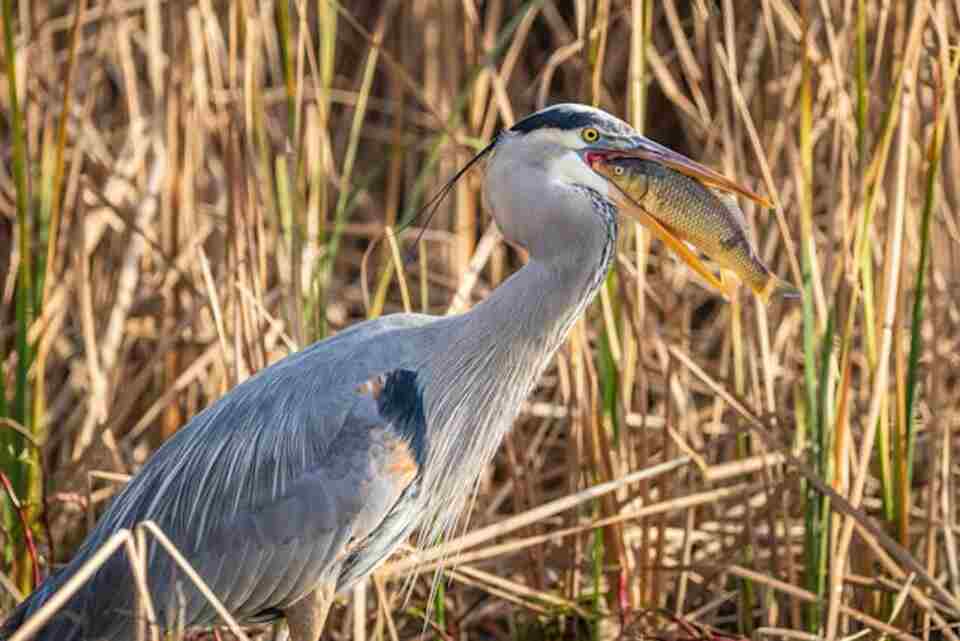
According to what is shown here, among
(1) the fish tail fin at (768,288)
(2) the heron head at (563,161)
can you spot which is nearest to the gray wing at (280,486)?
(2) the heron head at (563,161)

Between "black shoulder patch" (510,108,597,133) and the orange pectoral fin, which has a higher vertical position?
"black shoulder patch" (510,108,597,133)

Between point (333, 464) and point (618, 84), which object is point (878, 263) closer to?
point (333, 464)

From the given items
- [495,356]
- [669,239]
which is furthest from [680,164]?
[495,356]

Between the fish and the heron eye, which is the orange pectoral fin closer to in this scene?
the fish

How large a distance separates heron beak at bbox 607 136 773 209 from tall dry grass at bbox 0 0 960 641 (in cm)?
43

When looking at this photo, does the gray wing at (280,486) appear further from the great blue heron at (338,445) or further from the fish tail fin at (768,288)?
the fish tail fin at (768,288)

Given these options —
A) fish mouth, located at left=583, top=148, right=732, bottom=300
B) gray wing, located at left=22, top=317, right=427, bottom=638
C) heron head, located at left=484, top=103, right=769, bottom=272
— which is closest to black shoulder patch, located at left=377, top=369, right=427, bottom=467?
gray wing, located at left=22, top=317, right=427, bottom=638

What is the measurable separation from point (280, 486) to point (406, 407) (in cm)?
30

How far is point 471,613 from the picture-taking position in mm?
3938

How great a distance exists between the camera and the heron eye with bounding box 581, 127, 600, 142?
2.92 meters

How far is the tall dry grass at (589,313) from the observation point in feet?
10.8

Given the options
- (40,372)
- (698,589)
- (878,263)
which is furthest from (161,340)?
(878,263)

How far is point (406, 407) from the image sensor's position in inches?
126

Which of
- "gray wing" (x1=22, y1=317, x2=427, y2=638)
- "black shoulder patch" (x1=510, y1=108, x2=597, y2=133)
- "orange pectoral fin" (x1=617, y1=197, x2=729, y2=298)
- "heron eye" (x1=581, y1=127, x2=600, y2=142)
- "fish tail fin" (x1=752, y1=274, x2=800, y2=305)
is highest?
"black shoulder patch" (x1=510, y1=108, x2=597, y2=133)
